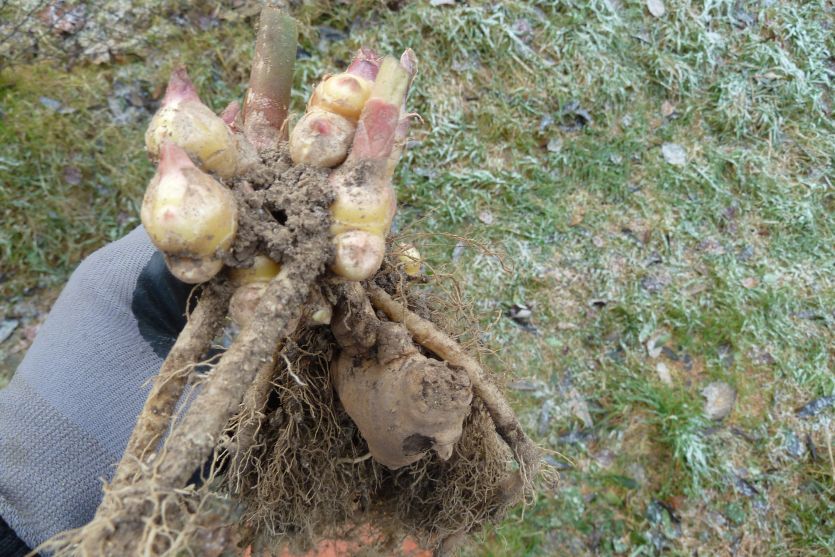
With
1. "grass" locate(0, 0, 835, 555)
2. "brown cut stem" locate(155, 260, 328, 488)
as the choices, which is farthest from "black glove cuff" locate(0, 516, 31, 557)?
"grass" locate(0, 0, 835, 555)

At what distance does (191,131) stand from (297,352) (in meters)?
0.49

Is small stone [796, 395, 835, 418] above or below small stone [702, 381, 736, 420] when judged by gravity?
below

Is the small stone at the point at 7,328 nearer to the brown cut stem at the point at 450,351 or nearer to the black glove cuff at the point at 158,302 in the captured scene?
the black glove cuff at the point at 158,302

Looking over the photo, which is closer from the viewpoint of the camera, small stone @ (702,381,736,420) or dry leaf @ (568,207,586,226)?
small stone @ (702,381,736,420)

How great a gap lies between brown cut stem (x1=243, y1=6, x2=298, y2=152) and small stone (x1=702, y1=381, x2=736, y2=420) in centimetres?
181

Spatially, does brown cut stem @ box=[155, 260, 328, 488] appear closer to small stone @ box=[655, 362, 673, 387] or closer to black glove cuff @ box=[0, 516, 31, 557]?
black glove cuff @ box=[0, 516, 31, 557]

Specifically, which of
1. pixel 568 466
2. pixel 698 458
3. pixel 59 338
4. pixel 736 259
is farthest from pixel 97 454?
pixel 736 259

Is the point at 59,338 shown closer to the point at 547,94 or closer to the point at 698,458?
the point at 547,94

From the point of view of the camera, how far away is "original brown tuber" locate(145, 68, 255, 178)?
91 cm

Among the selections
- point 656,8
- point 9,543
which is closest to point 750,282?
point 656,8

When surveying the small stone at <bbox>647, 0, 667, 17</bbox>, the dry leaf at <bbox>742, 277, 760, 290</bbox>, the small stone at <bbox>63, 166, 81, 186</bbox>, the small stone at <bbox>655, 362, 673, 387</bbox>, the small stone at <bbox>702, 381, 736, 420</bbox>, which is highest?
the small stone at <bbox>647, 0, 667, 17</bbox>

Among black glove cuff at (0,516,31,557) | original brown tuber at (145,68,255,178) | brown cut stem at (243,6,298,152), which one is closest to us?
original brown tuber at (145,68,255,178)

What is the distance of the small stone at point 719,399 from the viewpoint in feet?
6.99

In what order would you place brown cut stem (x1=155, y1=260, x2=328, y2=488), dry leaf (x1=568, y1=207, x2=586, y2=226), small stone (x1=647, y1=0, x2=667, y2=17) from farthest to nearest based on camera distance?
small stone (x1=647, y1=0, x2=667, y2=17)
dry leaf (x1=568, y1=207, x2=586, y2=226)
brown cut stem (x1=155, y1=260, x2=328, y2=488)
